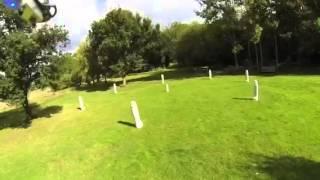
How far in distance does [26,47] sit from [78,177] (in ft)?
52.2

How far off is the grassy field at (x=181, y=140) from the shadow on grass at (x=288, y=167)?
3cm

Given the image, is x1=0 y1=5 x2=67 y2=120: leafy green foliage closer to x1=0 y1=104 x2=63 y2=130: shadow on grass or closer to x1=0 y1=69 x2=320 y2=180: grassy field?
x1=0 y1=104 x2=63 y2=130: shadow on grass

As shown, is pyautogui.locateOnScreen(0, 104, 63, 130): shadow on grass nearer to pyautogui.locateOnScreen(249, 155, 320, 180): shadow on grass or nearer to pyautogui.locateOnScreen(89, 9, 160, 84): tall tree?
pyautogui.locateOnScreen(249, 155, 320, 180): shadow on grass

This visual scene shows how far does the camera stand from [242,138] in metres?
23.9

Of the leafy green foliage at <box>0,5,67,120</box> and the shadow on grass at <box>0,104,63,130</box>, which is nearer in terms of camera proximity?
the leafy green foliage at <box>0,5,67,120</box>

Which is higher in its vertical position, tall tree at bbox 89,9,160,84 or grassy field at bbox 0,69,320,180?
tall tree at bbox 89,9,160,84

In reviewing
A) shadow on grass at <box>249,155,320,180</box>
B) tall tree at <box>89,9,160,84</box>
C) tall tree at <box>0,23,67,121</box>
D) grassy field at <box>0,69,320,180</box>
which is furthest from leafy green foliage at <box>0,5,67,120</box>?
tall tree at <box>89,9,160,84</box>

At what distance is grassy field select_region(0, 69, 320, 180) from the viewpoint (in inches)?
792

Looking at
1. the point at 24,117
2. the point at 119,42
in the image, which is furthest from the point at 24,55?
the point at 119,42

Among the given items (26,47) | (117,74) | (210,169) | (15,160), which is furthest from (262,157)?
(117,74)

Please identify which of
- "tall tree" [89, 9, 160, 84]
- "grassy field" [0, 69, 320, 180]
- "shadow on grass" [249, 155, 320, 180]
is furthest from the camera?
"tall tree" [89, 9, 160, 84]

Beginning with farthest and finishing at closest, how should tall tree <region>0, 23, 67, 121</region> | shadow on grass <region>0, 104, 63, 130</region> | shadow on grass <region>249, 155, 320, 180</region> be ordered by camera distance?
shadow on grass <region>0, 104, 63, 130</region> < tall tree <region>0, 23, 67, 121</region> < shadow on grass <region>249, 155, 320, 180</region>

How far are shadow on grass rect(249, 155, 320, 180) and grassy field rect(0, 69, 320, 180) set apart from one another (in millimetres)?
35

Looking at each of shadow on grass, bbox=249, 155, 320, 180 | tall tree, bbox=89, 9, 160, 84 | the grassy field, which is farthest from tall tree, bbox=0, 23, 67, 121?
tall tree, bbox=89, 9, 160, 84
